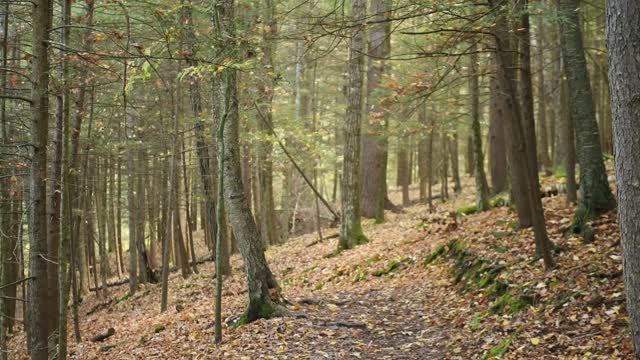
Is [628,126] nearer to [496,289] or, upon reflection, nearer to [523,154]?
[523,154]

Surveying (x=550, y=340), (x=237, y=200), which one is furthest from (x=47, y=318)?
(x=550, y=340)

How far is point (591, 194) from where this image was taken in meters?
7.94

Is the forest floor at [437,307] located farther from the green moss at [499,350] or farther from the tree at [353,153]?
the tree at [353,153]

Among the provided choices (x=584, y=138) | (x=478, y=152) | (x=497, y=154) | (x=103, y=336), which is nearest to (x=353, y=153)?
(x=478, y=152)

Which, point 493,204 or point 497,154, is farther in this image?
point 497,154

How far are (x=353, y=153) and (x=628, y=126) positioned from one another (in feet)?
32.5

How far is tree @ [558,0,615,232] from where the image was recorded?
7.86 meters

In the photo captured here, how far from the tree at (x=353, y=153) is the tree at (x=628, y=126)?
31.4ft

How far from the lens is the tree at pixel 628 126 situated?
3.66m

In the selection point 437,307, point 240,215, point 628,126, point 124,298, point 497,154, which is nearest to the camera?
point 628,126

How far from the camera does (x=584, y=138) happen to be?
316 inches

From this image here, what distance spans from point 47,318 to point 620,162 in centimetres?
612

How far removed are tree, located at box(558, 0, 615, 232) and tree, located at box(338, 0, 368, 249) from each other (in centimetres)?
592

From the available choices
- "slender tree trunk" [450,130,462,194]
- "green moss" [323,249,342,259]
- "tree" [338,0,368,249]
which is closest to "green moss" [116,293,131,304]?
"green moss" [323,249,342,259]
